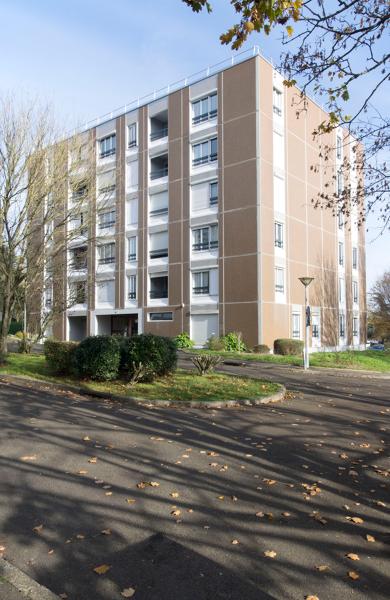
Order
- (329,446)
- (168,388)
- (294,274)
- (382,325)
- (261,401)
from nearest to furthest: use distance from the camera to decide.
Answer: (329,446) < (261,401) < (168,388) < (294,274) < (382,325)

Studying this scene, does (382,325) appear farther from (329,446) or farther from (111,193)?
(329,446)

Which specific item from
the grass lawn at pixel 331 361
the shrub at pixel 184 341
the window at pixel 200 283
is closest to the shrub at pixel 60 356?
the grass lawn at pixel 331 361

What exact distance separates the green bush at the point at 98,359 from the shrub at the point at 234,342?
46.0 feet

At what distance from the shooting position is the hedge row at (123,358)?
1252 cm

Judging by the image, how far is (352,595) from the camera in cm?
307

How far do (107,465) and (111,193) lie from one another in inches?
662

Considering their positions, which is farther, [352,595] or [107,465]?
[107,465]

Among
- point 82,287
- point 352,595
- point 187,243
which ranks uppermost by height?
point 187,243

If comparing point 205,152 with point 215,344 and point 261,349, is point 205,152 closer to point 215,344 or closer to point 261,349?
point 215,344

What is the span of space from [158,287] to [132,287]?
2.18 meters

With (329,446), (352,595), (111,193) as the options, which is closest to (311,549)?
(352,595)

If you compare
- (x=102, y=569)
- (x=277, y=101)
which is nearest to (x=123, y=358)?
(x=102, y=569)

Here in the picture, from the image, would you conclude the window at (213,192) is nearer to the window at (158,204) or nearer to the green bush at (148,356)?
the window at (158,204)

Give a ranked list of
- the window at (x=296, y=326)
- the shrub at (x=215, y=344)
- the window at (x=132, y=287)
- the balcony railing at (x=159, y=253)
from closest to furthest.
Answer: the shrub at (x=215, y=344)
the window at (x=296, y=326)
the balcony railing at (x=159, y=253)
the window at (x=132, y=287)
